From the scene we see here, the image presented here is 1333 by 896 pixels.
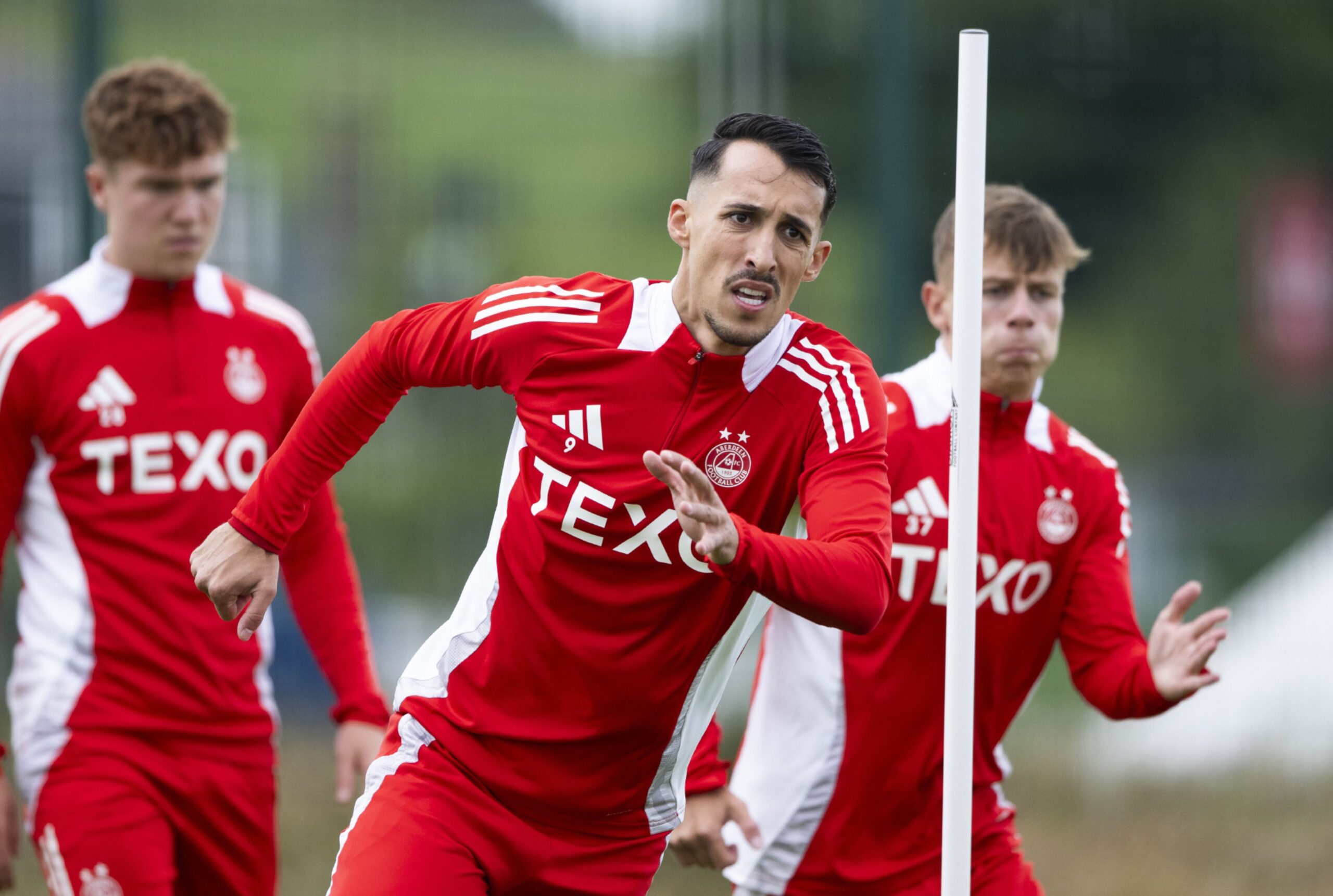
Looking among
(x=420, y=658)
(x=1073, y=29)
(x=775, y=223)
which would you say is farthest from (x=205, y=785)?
(x=1073, y=29)

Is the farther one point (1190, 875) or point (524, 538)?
point (1190, 875)

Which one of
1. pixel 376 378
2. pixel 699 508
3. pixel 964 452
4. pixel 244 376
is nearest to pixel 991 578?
pixel 964 452

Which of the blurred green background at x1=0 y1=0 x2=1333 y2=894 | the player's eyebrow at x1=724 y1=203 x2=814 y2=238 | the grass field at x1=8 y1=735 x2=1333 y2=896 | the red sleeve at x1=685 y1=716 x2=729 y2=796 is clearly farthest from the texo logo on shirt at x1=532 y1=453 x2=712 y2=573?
the blurred green background at x1=0 y1=0 x2=1333 y2=894

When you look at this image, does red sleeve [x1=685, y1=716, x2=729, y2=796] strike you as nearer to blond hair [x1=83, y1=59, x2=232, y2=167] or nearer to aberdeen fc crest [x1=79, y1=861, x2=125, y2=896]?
aberdeen fc crest [x1=79, y1=861, x2=125, y2=896]

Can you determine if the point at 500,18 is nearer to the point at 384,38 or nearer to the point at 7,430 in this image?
the point at 384,38

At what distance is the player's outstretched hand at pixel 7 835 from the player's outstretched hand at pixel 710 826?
1.56 metres

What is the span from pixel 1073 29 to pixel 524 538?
4762 mm

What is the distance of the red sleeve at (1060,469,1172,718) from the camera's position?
12.2 feet

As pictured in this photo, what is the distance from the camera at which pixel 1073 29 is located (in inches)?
277

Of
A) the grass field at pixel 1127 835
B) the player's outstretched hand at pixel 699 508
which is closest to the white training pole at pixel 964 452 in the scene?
the player's outstretched hand at pixel 699 508

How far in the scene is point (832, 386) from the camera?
10.2 ft

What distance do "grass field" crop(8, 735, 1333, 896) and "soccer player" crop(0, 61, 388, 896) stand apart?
83.9 inches

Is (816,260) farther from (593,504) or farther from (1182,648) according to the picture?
(1182,648)

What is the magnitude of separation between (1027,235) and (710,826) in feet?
5.16
